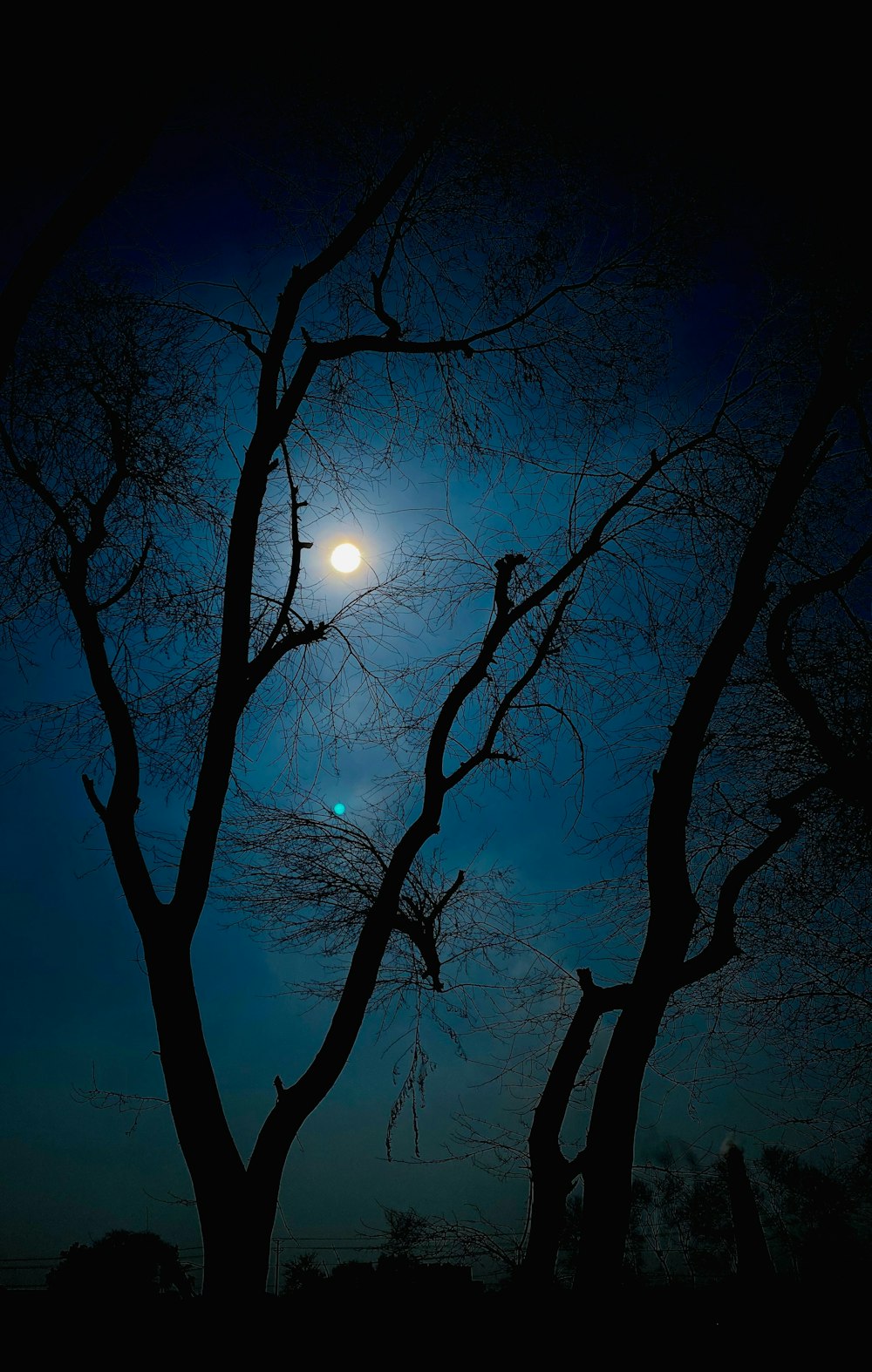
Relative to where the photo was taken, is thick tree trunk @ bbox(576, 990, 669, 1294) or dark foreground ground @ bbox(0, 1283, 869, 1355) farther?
thick tree trunk @ bbox(576, 990, 669, 1294)

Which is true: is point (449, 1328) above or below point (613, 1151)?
below

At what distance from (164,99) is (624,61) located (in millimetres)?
2415

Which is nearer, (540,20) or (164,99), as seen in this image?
(164,99)

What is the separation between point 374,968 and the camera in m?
4.05

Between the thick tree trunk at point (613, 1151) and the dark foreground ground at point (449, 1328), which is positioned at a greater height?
the thick tree trunk at point (613, 1151)

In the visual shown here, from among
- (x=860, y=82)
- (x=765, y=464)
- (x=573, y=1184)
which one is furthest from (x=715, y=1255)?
(x=860, y=82)

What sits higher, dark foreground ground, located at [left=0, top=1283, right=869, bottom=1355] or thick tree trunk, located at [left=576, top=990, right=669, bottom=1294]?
thick tree trunk, located at [left=576, top=990, right=669, bottom=1294]

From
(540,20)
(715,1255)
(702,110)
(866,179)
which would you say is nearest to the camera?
(540,20)

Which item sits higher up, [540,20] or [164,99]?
[540,20]

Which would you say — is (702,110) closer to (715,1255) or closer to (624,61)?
(624,61)

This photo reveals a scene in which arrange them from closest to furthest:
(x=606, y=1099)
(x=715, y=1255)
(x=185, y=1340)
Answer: (x=185, y=1340) → (x=606, y=1099) → (x=715, y=1255)

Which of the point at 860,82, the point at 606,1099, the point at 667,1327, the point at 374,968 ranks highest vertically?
the point at 860,82

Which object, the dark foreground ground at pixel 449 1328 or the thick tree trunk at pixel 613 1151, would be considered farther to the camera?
the thick tree trunk at pixel 613 1151

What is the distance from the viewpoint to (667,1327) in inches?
131
